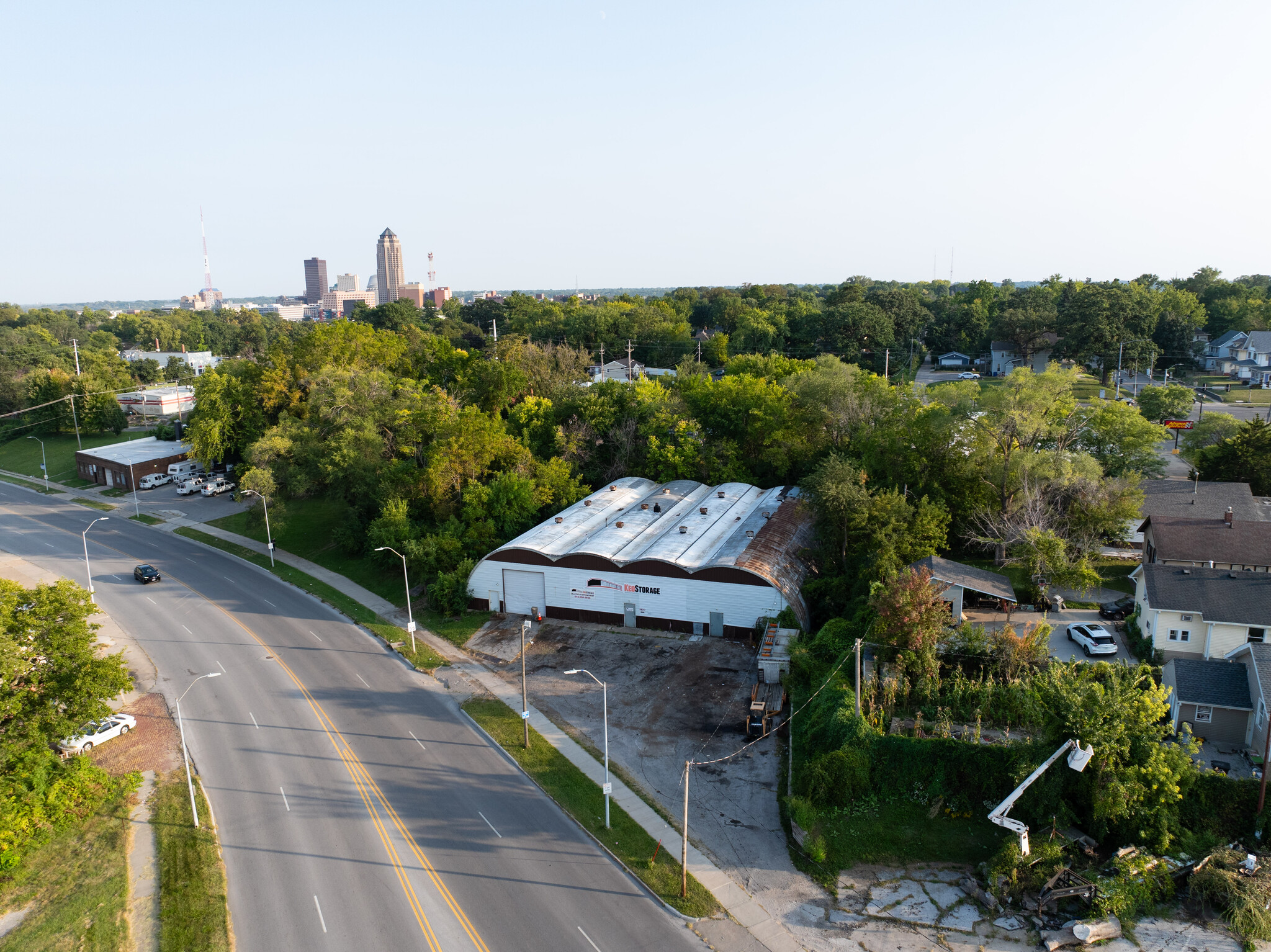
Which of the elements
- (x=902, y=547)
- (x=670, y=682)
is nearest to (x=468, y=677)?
(x=670, y=682)

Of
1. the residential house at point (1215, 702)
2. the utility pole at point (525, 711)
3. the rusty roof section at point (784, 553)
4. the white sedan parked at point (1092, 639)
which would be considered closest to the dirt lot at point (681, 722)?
the utility pole at point (525, 711)

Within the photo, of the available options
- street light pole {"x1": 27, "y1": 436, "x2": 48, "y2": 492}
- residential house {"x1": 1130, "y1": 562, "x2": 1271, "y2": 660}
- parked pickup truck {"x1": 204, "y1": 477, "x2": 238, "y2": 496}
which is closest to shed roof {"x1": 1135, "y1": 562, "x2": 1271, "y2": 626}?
residential house {"x1": 1130, "y1": 562, "x2": 1271, "y2": 660}

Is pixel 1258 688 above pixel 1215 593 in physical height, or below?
below

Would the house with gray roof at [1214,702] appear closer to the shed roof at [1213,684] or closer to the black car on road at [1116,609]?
the shed roof at [1213,684]

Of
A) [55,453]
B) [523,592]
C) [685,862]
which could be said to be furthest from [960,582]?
[55,453]

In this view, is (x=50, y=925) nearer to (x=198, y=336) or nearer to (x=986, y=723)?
(x=986, y=723)

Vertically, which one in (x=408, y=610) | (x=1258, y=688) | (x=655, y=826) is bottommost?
(x=655, y=826)

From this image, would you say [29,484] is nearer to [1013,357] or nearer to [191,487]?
[191,487]
